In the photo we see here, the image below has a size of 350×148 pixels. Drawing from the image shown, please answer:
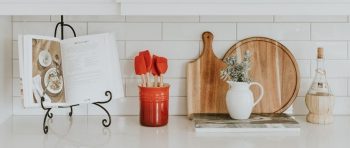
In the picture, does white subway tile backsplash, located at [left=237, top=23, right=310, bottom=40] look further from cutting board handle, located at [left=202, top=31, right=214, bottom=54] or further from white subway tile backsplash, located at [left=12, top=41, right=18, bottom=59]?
white subway tile backsplash, located at [left=12, top=41, right=18, bottom=59]

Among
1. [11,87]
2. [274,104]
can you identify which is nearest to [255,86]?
[274,104]

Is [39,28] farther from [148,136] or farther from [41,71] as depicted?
[148,136]

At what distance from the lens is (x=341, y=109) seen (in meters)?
1.82

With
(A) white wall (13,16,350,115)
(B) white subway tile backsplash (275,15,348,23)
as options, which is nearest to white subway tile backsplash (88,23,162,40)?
(A) white wall (13,16,350,115)

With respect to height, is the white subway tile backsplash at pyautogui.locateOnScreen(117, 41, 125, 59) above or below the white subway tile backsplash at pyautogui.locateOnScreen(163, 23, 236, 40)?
below

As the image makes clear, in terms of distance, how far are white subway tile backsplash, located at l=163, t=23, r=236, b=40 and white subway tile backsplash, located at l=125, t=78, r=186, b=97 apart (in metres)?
0.18

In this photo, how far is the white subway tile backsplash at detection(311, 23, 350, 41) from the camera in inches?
70.1

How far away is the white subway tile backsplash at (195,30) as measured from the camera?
5.80 ft

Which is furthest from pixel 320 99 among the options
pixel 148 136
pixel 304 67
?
pixel 148 136

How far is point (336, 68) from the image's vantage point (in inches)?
70.9

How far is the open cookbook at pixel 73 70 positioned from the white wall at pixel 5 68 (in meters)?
0.19

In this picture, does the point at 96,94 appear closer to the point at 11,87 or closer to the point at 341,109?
the point at 11,87

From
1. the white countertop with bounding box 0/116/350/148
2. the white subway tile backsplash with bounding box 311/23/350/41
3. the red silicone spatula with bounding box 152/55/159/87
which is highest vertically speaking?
the white subway tile backsplash with bounding box 311/23/350/41

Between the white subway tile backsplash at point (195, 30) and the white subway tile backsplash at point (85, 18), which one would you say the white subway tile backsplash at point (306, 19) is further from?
the white subway tile backsplash at point (85, 18)
